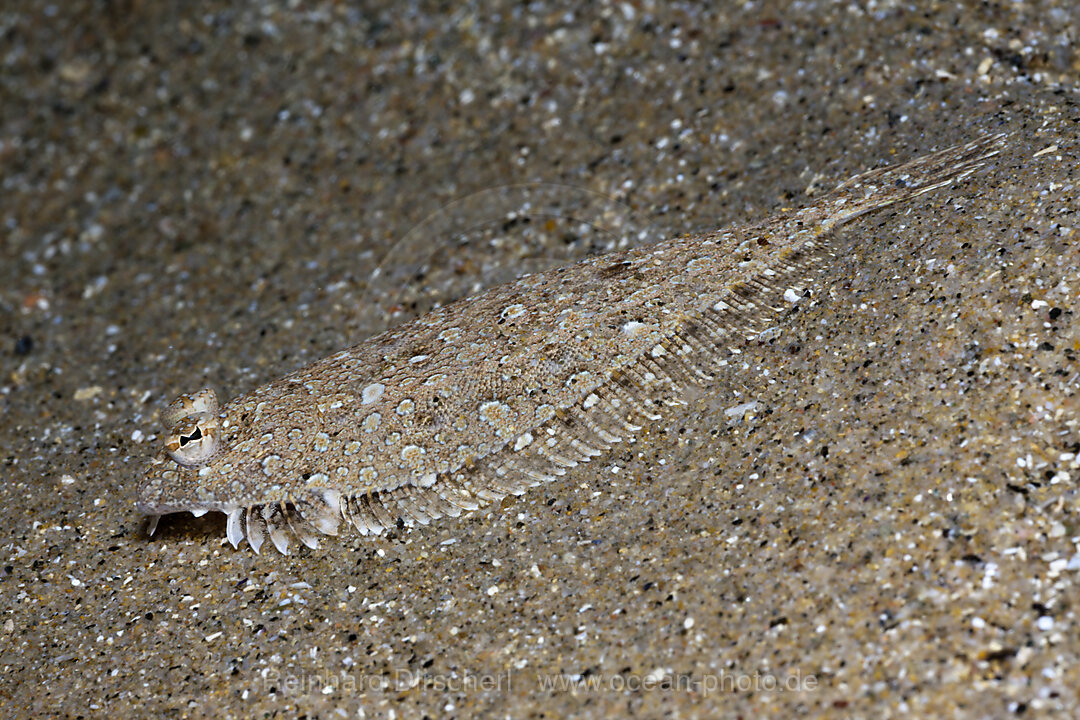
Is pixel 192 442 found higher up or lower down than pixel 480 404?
higher up

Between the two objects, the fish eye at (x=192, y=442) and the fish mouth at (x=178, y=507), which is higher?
the fish eye at (x=192, y=442)

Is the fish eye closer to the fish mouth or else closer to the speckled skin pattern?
the speckled skin pattern

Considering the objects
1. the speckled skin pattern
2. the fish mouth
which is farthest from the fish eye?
the fish mouth

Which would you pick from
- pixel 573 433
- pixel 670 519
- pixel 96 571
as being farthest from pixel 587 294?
pixel 96 571

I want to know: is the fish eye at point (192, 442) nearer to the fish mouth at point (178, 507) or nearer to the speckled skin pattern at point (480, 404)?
the speckled skin pattern at point (480, 404)

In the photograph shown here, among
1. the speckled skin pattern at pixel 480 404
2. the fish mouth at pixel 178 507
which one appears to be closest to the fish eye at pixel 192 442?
the speckled skin pattern at pixel 480 404

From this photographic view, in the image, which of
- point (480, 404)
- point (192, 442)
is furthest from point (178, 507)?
point (480, 404)

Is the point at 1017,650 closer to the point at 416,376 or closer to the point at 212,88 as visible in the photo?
the point at 416,376

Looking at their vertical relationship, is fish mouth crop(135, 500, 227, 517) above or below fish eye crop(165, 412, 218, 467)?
below

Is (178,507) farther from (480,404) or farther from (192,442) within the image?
(480,404)
